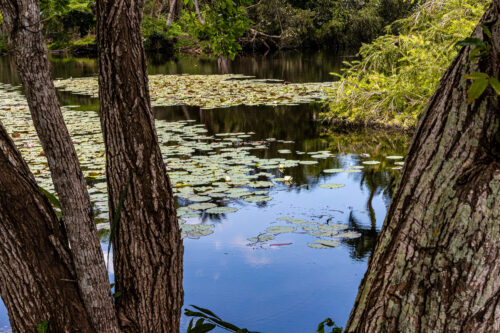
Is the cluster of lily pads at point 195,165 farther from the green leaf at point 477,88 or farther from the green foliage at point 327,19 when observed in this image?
the green foliage at point 327,19

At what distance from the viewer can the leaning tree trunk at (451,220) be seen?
2.90ft

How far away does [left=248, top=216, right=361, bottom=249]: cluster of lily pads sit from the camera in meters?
3.22

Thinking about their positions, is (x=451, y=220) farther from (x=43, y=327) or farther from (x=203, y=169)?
(x=203, y=169)

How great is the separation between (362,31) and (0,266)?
19.2 m

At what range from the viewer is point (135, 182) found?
4.95ft

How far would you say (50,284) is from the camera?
53.4 inches

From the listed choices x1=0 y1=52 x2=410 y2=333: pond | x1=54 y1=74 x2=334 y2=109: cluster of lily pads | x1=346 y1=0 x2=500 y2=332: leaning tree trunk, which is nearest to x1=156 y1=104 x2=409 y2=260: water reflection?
x1=0 y1=52 x2=410 y2=333: pond

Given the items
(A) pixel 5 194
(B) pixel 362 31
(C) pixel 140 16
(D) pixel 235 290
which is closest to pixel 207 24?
(C) pixel 140 16

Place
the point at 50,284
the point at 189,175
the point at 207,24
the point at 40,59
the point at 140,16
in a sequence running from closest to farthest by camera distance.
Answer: the point at 40,59
the point at 50,284
the point at 140,16
the point at 207,24
the point at 189,175

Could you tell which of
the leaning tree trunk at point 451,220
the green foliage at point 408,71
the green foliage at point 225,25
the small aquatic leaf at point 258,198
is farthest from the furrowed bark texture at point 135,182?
the green foliage at point 408,71

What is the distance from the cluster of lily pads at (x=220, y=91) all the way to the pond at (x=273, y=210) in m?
2.00

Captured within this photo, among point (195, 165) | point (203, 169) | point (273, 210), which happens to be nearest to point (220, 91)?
point (195, 165)

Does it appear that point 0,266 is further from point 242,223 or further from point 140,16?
point 242,223

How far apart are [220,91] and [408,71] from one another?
15.8 feet
